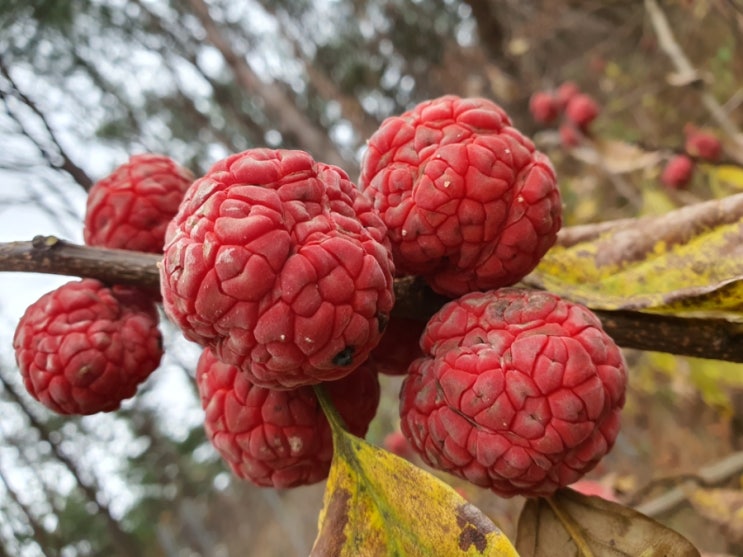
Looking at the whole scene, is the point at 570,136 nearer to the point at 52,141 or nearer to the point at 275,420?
the point at 52,141

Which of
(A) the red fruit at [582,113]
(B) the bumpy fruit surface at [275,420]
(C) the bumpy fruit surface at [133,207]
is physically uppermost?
(C) the bumpy fruit surface at [133,207]

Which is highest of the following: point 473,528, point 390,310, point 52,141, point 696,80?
point 52,141

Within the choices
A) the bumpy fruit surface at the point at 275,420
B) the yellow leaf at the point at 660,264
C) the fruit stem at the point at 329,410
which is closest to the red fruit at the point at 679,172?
the yellow leaf at the point at 660,264

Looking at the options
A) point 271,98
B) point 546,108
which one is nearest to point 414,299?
point 271,98

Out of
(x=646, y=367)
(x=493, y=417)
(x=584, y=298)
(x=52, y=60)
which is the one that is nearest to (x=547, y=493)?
(x=493, y=417)

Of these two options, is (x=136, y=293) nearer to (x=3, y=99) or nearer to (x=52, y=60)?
(x=3, y=99)

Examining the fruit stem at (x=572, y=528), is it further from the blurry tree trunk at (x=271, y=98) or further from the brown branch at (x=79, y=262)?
the blurry tree trunk at (x=271, y=98)
